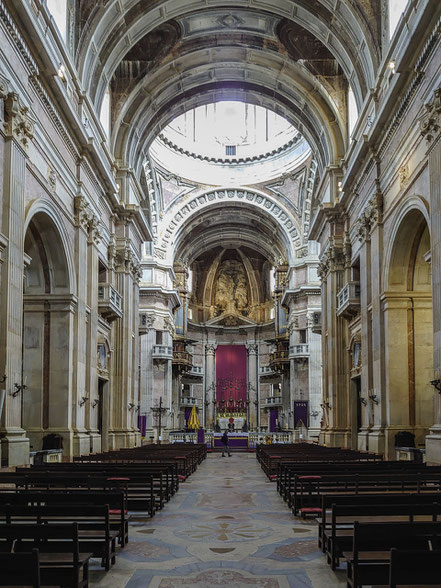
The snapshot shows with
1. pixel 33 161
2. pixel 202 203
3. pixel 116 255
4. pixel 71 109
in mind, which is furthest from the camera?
pixel 202 203

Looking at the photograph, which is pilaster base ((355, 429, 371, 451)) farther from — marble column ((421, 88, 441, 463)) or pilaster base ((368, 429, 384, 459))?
marble column ((421, 88, 441, 463))

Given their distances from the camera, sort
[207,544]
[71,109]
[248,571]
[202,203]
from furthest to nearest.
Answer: [202,203]
[71,109]
[207,544]
[248,571]

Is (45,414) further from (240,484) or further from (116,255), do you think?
(116,255)

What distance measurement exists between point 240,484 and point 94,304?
8909 mm

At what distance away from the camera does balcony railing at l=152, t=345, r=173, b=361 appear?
4559 centimetres

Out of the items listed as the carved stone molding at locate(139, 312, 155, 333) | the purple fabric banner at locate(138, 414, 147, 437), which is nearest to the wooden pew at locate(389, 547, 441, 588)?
the purple fabric banner at locate(138, 414, 147, 437)

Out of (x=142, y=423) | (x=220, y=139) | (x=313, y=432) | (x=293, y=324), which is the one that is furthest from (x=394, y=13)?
(x=220, y=139)

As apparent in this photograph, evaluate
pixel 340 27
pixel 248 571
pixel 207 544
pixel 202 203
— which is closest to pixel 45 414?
pixel 207 544

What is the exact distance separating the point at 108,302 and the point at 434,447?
1397 centimetres

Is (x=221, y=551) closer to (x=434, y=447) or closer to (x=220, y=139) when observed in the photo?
(x=434, y=447)

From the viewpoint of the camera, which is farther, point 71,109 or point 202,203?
point 202,203

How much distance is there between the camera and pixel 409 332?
777 inches

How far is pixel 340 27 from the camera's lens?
2331cm

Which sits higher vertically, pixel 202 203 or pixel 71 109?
pixel 202 203
